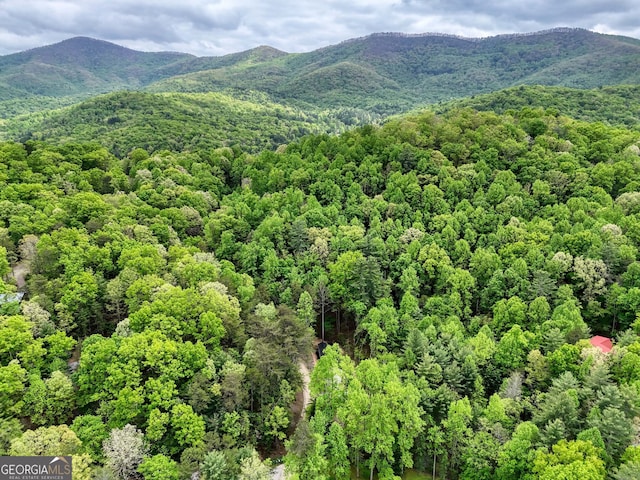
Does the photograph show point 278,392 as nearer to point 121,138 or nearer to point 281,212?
point 281,212

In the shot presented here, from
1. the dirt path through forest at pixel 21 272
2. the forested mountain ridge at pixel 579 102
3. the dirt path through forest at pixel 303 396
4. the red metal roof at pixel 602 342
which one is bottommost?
the dirt path through forest at pixel 303 396

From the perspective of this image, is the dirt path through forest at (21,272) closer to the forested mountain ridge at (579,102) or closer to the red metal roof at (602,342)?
the red metal roof at (602,342)

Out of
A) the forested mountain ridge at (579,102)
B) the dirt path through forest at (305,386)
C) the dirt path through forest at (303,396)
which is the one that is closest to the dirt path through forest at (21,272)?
the dirt path through forest at (305,386)

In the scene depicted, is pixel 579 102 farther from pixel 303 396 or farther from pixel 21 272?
pixel 21 272

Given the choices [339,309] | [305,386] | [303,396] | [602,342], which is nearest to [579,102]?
[602,342]

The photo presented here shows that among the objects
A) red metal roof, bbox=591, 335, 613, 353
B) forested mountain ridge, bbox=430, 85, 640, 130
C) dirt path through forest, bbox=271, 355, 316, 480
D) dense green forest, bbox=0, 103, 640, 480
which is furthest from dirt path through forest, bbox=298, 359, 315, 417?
forested mountain ridge, bbox=430, 85, 640, 130

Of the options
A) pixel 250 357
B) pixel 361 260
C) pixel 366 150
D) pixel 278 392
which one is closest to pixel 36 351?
pixel 250 357

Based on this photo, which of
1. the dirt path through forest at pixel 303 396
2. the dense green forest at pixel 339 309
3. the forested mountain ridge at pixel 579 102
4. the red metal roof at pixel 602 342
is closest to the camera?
the dense green forest at pixel 339 309

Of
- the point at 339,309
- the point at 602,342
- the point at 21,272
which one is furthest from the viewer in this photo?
the point at 339,309
